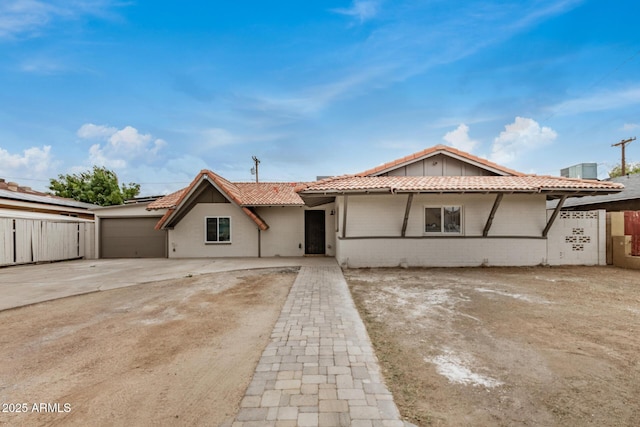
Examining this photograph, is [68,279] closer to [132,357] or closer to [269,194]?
[132,357]

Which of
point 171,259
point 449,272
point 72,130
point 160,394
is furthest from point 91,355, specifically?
point 72,130

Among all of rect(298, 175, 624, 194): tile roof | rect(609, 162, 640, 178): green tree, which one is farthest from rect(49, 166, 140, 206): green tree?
rect(609, 162, 640, 178): green tree

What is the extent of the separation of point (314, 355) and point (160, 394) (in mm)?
1539

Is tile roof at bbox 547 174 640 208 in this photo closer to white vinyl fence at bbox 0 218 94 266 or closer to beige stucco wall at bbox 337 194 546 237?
beige stucco wall at bbox 337 194 546 237

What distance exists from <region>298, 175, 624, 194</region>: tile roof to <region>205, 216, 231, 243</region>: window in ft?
20.3

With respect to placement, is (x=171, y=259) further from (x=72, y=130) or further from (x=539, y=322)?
(x=72, y=130)

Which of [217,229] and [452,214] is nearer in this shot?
[452,214]

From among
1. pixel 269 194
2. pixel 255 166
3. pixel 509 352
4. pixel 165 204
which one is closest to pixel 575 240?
pixel 509 352

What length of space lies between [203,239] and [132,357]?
10.9 meters

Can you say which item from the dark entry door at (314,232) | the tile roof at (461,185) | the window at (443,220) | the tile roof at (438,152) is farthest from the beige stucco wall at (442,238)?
the dark entry door at (314,232)

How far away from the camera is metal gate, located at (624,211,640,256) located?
30.5ft

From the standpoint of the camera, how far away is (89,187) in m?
26.8

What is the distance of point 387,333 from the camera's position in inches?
154

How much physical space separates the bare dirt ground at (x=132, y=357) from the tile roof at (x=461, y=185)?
4373mm
